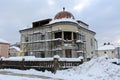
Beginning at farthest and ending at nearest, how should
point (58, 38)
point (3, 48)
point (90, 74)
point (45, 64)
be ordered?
point (3, 48) → point (58, 38) → point (45, 64) → point (90, 74)

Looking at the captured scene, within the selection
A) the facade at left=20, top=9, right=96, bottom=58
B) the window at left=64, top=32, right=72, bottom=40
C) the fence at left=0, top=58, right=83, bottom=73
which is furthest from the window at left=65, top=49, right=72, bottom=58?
the fence at left=0, top=58, right=83, bottom=73

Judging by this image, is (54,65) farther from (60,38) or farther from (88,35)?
(88,35)

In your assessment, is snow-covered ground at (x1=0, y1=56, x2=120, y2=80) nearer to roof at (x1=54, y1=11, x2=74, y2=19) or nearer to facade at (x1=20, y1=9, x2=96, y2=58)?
facade at (x1=20, y1=9, x2=96, y2=58)

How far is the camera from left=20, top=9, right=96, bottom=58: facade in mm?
43500

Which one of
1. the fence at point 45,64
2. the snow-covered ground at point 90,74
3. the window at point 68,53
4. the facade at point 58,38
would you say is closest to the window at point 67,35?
the facade at point 58,38

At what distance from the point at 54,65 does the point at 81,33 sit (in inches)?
1169

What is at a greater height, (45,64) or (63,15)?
(63,15)

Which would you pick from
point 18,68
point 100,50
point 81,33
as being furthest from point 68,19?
point 100,50

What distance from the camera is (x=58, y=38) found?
144 feet

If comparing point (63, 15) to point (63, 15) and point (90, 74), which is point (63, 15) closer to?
point (63, 15)

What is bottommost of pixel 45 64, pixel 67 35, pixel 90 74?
pixel 90 74

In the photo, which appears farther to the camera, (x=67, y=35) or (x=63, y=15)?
(x=63, y=15)

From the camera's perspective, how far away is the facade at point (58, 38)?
43.5 meters

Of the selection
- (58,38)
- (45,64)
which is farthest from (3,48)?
(45,64)
